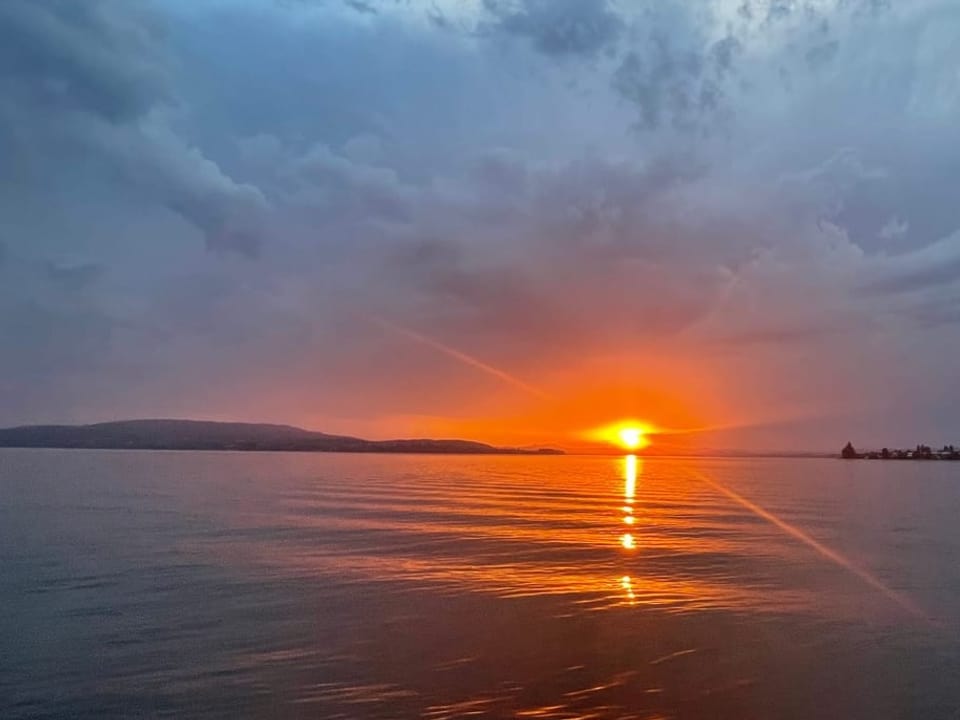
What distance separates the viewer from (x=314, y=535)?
33.5 m

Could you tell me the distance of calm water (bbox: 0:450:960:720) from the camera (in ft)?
42.8

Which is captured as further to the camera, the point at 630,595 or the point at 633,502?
the point at 633,502

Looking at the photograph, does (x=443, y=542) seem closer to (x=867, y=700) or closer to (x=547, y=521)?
(x=547, y=521)

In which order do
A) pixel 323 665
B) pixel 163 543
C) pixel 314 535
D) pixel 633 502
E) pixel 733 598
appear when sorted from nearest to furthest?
pixel 323 665, pixel 733 598, pixel 163 543, pixel 314 535, pixel 633 502

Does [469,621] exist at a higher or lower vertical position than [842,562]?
lower

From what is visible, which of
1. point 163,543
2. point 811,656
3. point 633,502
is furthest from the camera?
point 633,502

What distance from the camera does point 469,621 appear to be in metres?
18.0

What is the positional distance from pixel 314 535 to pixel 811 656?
2256cm

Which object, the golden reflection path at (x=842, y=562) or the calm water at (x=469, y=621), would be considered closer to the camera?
the calm water at (x=469, y=621)

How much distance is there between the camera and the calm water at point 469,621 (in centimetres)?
1304

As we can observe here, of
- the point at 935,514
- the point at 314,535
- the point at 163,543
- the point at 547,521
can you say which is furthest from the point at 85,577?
the point at 935,514

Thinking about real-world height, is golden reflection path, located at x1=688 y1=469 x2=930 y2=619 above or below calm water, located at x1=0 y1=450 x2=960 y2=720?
above

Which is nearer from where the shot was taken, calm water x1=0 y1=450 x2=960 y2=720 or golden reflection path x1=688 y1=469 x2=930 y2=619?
calm water x1=0 y1=450 x2=960 y2=720

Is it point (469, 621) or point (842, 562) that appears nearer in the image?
point (469, 621)
